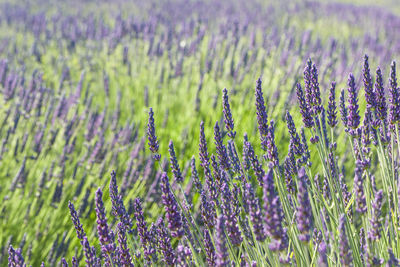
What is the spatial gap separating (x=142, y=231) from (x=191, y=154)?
1901 mm

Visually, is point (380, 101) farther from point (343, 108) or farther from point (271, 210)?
point (271, 210)

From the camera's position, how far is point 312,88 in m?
1.60

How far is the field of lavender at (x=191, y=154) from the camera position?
1504 millimetres

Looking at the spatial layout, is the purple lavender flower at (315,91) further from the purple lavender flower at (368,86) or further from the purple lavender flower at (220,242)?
the purple lavender flower at (220,242)

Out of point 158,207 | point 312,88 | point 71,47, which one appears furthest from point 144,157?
point 71,47

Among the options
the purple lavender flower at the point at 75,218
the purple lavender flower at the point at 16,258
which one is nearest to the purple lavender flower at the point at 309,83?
the purple lavender flower at the point at 75,218

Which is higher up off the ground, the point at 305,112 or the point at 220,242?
the point at 305,112

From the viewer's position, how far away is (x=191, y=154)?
3.45 metres

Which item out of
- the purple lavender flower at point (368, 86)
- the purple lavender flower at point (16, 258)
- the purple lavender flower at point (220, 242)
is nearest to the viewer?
the purple lavender flower at point (220, 242)

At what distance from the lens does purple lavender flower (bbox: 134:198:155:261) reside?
1545mm

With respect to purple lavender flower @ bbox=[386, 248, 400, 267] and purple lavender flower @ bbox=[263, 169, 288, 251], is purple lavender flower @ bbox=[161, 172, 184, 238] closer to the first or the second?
purple lavender flower @ bbox=[263, 169, 288, 251]

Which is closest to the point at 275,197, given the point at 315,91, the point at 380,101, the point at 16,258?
the point at 315,91

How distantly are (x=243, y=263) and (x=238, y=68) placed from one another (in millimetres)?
3314

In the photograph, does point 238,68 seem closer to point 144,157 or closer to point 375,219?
point 144,157
